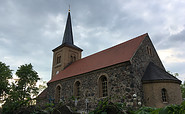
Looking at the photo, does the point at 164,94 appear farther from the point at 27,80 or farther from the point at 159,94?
the point at 27,80

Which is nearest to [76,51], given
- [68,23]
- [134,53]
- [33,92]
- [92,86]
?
[68,23]

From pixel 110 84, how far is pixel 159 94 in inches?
166

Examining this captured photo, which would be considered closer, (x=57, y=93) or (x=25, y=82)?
(x=57, y=93)

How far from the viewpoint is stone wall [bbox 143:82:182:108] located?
41.1 ft

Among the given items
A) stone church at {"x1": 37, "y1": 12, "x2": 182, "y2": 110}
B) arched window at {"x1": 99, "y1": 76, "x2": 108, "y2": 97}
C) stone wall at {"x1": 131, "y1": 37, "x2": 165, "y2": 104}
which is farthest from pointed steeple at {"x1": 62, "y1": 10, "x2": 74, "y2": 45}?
stone wall at {"x1": 131, "y1": 37, "x2": 165, "y2": 104}

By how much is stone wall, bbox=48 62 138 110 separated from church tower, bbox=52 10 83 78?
6495 millimetres

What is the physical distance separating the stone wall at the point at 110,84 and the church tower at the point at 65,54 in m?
6.49

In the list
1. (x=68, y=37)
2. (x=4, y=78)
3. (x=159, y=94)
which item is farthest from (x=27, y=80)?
(x=159, y=94)

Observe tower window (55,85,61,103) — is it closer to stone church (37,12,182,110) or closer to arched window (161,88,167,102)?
stone church (37,12,182,110)

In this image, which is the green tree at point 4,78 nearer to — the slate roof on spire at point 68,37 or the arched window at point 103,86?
the slate roof on spire at point 68,37

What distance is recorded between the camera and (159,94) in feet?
41.4

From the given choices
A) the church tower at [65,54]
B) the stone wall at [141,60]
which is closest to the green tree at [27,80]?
the church tower at [65,54]

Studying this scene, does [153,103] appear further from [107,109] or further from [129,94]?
[107,109]

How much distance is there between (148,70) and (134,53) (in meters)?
2.31
